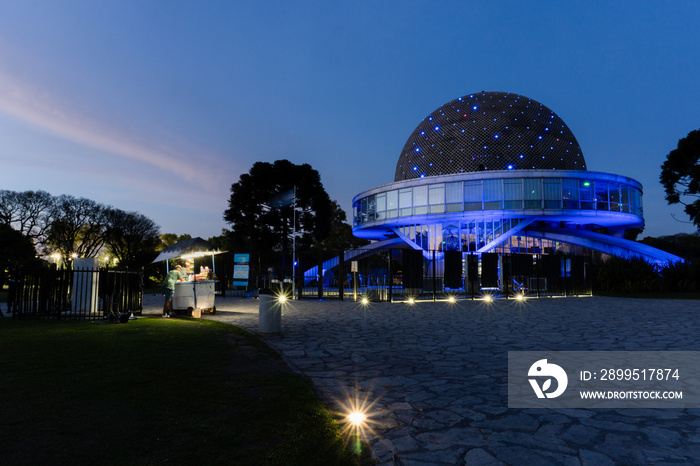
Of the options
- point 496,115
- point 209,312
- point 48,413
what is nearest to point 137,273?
point 209,312

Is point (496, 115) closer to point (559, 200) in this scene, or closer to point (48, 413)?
point (559, 200)

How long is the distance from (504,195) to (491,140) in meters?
7.70

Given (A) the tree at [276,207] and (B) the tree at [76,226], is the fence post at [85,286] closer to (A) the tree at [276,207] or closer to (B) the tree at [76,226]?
(A) the tree at [276,207]

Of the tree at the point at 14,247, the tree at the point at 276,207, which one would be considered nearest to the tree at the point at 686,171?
the tree at the point at 276,207

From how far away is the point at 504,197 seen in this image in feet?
98.3

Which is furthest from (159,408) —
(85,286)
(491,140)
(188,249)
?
(491,140)

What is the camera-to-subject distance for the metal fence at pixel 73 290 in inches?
380

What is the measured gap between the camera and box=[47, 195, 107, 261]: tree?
3912 centimetres

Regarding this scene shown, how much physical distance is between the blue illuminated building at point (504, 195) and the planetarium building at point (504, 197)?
0.24 feet

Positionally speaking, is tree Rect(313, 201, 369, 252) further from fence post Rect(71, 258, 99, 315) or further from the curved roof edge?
fence post Rect(71, 258, 99, 315)

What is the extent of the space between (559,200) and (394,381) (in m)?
29.5

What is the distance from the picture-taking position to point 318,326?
847 cm

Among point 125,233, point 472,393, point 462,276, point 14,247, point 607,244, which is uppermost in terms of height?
point 125,233

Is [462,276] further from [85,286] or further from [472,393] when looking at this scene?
[472,393]
